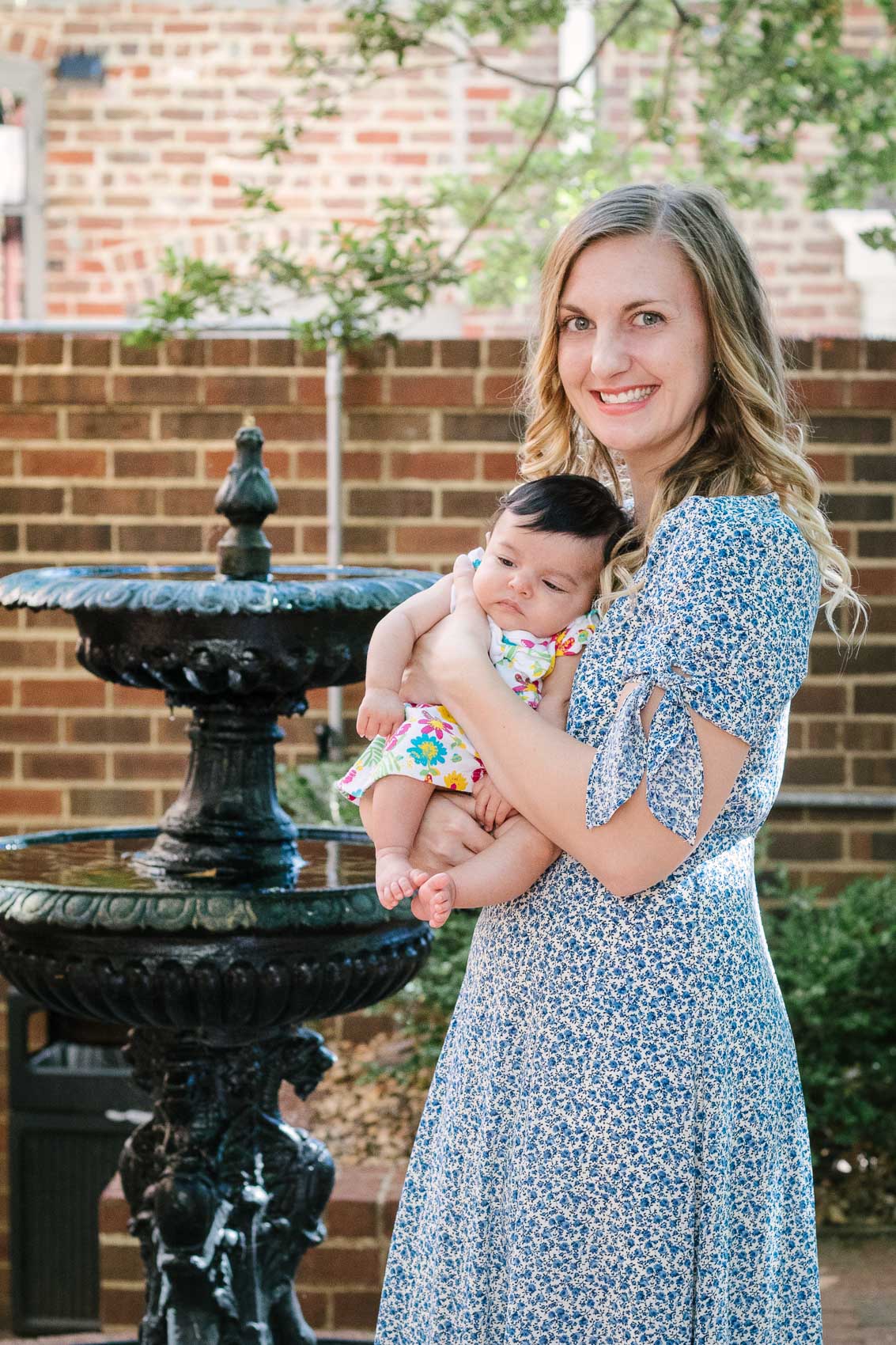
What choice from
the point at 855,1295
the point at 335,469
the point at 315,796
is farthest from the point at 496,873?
the point at 335,469

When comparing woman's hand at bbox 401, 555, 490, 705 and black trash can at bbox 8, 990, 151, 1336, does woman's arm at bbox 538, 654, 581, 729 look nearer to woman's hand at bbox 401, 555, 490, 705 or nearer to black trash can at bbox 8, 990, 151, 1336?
woman's hand at bbox 401, 555, 490, 705

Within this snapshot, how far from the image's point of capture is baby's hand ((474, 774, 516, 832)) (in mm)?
1859

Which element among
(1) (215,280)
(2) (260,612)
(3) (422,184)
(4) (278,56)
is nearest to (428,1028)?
(2) (260,612)

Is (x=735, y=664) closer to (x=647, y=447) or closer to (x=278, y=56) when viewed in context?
(x=647, y=447)

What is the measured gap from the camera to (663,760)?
5.57ft

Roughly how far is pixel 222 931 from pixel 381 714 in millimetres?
816

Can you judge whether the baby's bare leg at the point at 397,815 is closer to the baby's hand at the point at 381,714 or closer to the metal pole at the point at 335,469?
the baby's hand at the point at 381,714

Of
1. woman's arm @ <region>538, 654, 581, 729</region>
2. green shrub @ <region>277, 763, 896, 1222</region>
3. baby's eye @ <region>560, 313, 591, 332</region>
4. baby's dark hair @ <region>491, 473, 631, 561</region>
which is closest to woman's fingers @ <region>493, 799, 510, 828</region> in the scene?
woman's arm @ <region>538, 654, 581, 729</region>

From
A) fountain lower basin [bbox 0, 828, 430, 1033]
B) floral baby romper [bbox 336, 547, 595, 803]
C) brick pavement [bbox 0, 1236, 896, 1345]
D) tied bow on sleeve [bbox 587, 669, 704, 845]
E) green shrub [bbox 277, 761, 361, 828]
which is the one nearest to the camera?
tied bow on sleeve [bbox 587, 669, 704, 845]

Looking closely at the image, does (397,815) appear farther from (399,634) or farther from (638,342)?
(638,342)

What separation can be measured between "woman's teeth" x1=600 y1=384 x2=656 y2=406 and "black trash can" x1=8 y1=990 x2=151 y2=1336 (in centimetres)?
337

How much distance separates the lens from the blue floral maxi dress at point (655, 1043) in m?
1.71

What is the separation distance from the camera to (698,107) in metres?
5.26

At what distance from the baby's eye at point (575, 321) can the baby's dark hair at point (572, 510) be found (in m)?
0.17
